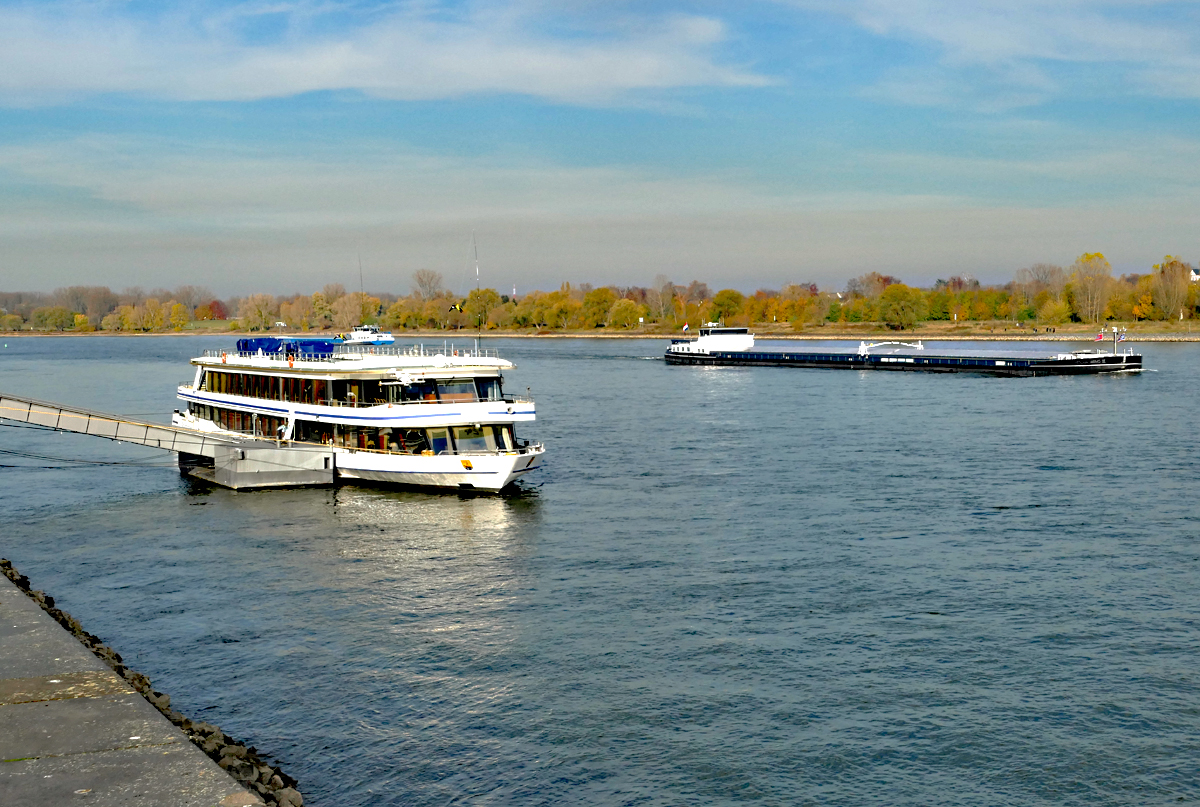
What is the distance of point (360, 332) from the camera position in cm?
7600

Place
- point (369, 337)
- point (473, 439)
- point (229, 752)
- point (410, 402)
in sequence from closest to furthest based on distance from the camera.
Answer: point (229, 752) → point (410, 402) → point (473, 439) → point (369, 337)

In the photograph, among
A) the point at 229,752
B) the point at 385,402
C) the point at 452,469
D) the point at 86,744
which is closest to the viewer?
the point at 86,744

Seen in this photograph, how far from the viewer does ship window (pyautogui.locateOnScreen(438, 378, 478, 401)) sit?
5422cm

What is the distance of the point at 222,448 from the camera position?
5897 cm

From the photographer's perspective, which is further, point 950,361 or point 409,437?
point 950,361

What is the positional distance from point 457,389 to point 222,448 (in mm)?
14329

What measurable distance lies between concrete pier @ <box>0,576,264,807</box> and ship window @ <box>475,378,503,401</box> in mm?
29825

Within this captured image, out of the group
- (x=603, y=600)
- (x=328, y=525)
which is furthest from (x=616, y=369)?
(x=603, y=600)

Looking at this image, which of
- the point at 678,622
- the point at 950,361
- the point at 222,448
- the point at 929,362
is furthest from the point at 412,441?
the point at 929,362

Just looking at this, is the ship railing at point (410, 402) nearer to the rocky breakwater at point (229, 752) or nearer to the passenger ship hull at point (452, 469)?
the passenger ship hull at point (452, 469)

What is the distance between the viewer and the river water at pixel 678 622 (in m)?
24.0

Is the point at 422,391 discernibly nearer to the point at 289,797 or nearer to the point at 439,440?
the point at 439,440

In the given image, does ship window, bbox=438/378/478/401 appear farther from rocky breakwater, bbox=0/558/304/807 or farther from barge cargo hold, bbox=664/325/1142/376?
barge cargo hold, bbox=664/325/1142/376

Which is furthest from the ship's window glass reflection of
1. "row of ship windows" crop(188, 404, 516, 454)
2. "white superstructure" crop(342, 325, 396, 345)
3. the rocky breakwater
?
the rocky breakwater
